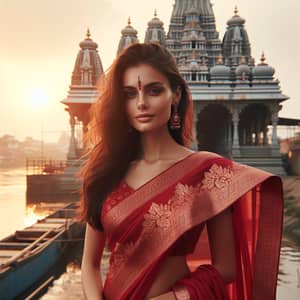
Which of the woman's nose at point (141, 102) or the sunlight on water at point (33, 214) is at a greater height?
the woman's nose at point (141, 102)

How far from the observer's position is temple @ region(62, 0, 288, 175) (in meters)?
20.2

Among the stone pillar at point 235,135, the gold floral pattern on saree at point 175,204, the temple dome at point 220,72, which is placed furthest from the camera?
the temple dome at point 220,72

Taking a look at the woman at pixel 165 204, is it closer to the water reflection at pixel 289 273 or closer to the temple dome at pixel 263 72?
the water reflection at pixel 289 273

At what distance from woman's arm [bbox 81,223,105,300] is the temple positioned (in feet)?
58.1

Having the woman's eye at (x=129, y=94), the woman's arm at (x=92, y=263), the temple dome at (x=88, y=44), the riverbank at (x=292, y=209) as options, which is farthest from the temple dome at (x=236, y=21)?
the woman's arm at (x=92, y=263)

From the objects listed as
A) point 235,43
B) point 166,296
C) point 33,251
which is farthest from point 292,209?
point 166,296

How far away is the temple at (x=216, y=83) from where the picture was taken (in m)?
20.2

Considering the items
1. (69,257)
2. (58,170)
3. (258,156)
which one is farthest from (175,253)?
(58,170)

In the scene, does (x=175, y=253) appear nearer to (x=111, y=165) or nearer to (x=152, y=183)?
(x=152, y=183)

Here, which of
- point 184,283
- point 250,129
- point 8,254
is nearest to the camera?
point 184,283

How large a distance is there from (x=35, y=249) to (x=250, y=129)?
20185mm

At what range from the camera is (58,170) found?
Answer: 2178 centimetres

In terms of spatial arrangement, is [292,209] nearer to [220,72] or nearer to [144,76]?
[220,72]

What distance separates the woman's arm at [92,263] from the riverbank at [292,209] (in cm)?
1086
